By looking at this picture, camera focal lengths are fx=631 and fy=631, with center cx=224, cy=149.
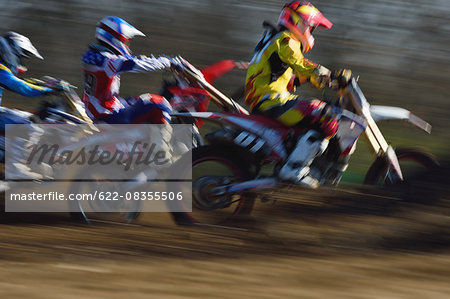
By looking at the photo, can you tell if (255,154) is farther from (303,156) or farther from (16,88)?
(16,88)

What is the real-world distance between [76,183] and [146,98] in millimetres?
969

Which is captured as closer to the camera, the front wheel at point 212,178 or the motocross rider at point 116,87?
the front wheel at point 212,178

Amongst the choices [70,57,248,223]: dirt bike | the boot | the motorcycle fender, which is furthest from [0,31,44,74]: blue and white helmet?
the motorcycle fender

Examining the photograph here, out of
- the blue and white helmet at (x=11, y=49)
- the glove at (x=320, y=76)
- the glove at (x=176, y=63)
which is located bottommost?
the glove at (x=320, y=76)

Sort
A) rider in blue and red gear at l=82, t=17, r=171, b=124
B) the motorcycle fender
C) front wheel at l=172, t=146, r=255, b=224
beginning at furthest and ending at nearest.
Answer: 1. rider in blue and red gear at l=82, t=17, r=171, b=124
2. the motorcycle fender
3. front wheel at l=172, t=146, r=255, b=224

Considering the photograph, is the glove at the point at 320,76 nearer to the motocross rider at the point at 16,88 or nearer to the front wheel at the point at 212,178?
the front wheel at the point at 212,178

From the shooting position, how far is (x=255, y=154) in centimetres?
537

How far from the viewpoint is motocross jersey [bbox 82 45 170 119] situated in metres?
5.45

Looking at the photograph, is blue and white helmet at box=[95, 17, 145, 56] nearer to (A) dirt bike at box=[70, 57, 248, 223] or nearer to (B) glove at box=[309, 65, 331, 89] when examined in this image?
(A) dirt bike at box=[70, 57, 248, 223]

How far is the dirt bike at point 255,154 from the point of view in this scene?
5.28 meters

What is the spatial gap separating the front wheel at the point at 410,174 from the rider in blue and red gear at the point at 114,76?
6.27 feet

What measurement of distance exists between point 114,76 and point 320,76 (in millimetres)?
1908

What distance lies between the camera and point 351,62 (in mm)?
11094

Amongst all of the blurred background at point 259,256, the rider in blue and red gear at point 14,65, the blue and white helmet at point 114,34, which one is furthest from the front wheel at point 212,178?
the rider in blue and red gear at point 14,65
